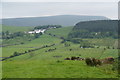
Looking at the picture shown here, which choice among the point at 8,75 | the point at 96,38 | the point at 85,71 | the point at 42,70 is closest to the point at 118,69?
the point at 85,71

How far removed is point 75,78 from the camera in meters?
17.7

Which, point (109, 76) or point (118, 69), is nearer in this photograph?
point (109, 76)

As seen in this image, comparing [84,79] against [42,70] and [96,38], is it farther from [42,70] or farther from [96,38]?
[96,38]

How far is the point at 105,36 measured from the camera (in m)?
199

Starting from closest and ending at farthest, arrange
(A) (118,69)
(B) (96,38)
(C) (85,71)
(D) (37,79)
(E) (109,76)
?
(D) (37,79), (E) (109,76), (C) (85,71), (A) (118,69), (B) (96,38)

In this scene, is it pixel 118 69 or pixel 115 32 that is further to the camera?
pixel 115 32

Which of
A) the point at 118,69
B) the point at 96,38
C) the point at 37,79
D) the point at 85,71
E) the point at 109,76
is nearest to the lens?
the point at 37,79

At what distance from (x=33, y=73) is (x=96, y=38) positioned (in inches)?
7112

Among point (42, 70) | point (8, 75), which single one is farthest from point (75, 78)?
point (8, 75)

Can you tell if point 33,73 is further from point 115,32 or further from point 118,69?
point 115,32

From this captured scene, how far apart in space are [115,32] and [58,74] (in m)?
187

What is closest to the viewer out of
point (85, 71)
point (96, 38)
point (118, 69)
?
point (85, 71)

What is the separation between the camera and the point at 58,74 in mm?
18812

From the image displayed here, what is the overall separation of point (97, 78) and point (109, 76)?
138cm
